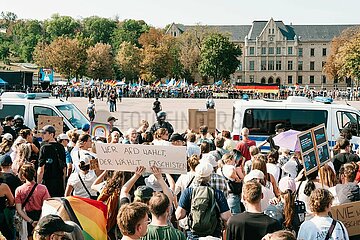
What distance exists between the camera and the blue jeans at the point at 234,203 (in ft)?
26.4

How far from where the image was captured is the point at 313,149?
27.8 feet

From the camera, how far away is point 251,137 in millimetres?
17078

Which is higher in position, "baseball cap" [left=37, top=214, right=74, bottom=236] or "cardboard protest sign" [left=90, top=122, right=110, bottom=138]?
"cardboard protest sign" [left=90, top=122, right=110, bottom=138]

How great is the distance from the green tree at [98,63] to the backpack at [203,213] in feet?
308

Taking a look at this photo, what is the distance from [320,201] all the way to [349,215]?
102cm

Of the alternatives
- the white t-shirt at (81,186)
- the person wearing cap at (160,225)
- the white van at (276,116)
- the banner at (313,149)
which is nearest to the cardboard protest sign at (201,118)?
the white van at (276,116)

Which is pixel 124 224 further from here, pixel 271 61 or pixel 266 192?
pixel 271 61

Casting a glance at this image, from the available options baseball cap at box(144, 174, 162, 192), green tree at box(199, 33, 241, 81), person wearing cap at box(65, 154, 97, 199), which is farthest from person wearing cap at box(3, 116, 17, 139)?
green tree at box(199, 33, 241, 81)

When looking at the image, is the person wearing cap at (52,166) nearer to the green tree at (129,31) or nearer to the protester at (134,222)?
the protester at (134,222)

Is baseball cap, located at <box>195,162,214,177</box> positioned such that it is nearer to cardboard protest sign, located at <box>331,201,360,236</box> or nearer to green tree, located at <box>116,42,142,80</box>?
cardboard protest sign, located at <box>331,201,360,236</box>

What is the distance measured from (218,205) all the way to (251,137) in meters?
10.6

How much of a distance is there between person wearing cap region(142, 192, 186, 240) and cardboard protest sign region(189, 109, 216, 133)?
10.4 meters

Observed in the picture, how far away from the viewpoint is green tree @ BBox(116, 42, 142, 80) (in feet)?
340

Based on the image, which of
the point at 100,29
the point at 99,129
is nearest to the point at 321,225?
the point at 99,129
